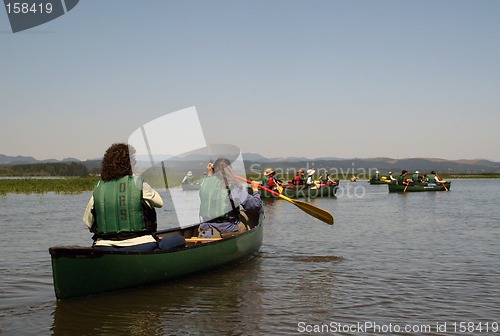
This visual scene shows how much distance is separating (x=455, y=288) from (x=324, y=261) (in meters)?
2.78

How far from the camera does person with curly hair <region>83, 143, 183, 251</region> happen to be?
657cm

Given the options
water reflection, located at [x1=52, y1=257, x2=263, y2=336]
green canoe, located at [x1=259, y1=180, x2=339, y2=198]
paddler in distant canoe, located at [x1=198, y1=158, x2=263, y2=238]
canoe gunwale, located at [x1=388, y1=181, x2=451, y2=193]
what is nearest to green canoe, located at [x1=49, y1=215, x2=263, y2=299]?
water reflection, located at [x1=52, y1=257, x2=263, y2=336]

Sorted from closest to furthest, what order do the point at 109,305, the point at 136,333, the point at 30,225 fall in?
the point at 136,333
the point at 109,305
the point at 30,225

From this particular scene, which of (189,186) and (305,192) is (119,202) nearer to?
(305,192)

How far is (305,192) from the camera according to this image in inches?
1125

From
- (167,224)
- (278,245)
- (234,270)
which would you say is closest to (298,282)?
(234,270)

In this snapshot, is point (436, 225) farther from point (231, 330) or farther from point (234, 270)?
point (231, 330)

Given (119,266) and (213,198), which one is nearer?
(119,266)

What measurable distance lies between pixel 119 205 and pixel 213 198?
2566 millimetres

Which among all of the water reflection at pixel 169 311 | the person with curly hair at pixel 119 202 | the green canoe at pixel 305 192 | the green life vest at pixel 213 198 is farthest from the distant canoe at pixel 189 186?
the person with curly hair at pixel 119 202

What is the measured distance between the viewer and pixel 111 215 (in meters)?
6.62

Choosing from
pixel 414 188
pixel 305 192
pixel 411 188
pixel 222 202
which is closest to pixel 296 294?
pixel 222 202

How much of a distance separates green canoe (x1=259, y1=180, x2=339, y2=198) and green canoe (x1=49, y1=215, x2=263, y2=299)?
1826 centimetres

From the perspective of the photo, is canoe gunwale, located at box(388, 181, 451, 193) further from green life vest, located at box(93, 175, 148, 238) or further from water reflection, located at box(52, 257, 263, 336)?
green life vest, located at box(93, 175, 148, 238)
